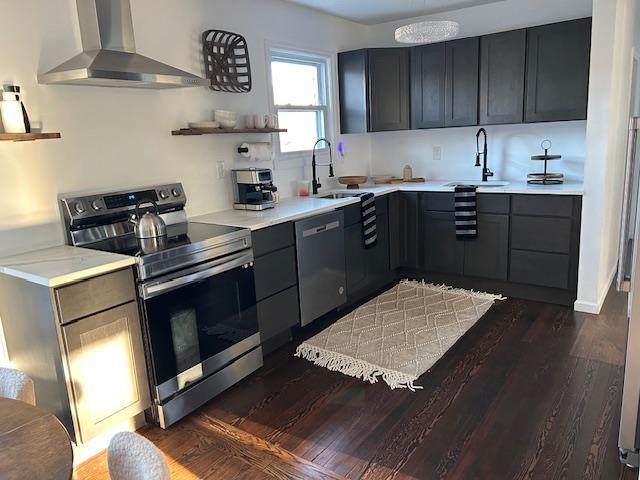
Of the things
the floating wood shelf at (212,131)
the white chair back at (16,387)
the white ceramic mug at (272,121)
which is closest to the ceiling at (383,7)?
the white ceramic mug at (272,121)

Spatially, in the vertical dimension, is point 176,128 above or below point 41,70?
below

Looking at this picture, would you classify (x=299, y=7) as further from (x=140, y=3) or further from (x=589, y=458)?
(x=589, y=458)

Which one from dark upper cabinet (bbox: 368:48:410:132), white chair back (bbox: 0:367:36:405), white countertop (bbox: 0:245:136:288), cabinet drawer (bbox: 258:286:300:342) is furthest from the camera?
dark upper cabinet (bbox: 368:48:410:132)

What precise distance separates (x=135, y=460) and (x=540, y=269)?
3.43 metres

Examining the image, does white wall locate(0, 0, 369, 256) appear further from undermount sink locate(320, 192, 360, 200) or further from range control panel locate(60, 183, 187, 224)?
undermount sink locate(320, 192, 360, 200)

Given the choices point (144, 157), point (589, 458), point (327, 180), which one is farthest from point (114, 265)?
point (327, 180)

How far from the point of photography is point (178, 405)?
2.45m

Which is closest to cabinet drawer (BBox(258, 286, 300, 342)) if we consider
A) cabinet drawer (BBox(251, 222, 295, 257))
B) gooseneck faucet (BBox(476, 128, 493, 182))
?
cabinet drawer (BBox(251, 222, 295, 257))

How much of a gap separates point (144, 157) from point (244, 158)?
83 cm

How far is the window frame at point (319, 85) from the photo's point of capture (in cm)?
381

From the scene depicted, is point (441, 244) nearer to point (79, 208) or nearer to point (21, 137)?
point (79, 208)

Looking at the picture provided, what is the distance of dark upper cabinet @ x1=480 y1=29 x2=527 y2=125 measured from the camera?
382 cm

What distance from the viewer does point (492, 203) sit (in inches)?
152

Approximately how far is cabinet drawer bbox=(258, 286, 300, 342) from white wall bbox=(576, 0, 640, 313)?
2.08m
